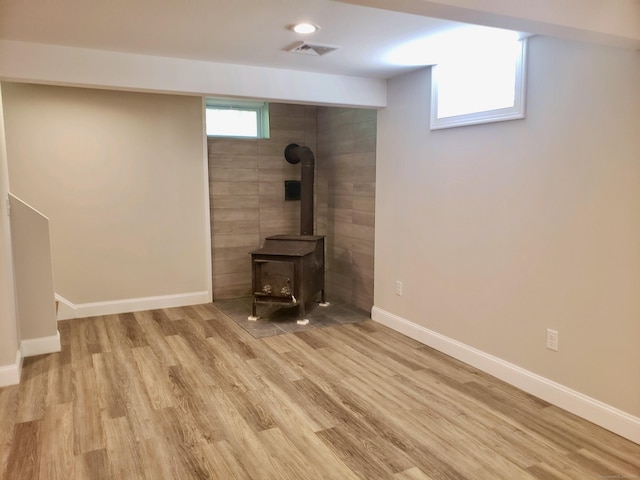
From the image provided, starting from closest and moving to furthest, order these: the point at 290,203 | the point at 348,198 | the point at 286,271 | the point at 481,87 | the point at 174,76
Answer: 1. the point at 481,87
2. the point at 174,76
3. the point at 286,271
4. the point at 348,198
5. the point at 290,203

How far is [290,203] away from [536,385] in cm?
333

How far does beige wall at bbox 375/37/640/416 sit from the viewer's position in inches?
94.5

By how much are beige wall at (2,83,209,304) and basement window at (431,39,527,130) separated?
251 centimetres

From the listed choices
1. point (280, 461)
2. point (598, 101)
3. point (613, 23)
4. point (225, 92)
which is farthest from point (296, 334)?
point (613, 23)

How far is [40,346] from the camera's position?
3.56 m

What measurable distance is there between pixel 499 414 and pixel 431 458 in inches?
25.0

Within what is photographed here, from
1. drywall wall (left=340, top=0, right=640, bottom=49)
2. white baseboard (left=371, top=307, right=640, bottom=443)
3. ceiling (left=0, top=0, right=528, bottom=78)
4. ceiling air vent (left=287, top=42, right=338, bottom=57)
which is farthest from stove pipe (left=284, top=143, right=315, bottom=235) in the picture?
drywall wall (left=340, top=0, right=640, bottom=49)

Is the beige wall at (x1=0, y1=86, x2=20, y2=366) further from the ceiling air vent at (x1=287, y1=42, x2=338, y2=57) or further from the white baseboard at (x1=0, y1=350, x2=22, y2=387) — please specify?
the ceiling air vent at (x1=287, y1=42, x2=338, y2=57)

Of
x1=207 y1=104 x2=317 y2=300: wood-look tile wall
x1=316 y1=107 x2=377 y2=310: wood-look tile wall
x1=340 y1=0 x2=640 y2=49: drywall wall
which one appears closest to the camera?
x1=340 y1=0 x2=640 y2=49: drywall wall

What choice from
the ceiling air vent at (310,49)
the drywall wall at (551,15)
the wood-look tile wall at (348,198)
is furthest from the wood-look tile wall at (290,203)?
the drywall wall at (551,15)

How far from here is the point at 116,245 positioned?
457 cm

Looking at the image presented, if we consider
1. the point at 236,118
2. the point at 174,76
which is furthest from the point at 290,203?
the point at 174,76

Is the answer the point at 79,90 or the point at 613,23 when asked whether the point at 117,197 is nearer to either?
the point at 79,90

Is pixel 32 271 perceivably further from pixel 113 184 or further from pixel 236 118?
pixel 236 118
